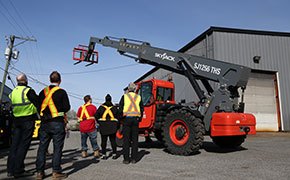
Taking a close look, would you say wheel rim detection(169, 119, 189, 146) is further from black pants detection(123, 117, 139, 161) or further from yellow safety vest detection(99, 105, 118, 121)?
yellow safety vest detection(99, 105, 118, 121)

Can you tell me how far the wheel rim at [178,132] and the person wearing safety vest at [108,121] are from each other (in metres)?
1.66

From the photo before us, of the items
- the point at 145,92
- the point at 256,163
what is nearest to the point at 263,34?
the point at 145,92

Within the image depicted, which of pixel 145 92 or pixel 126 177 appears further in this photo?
pixel 145 92

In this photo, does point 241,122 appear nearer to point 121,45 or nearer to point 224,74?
point 224,74

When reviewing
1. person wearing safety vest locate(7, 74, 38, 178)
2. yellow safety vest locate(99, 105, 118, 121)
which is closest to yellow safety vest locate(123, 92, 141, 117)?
yellow safety vest locate(99, 105, 118, 121)

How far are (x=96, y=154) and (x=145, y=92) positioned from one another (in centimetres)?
281

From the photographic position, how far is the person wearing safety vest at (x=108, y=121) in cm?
673

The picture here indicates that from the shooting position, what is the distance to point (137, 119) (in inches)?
237

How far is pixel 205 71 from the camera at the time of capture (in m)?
8.02

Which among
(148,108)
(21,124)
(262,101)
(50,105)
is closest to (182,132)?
(148,108)

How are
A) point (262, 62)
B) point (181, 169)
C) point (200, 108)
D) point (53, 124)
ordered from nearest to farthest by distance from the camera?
1. point (53, 124)
2. point (181, 169)
3. point (200, 108)
4. point (262, 62)

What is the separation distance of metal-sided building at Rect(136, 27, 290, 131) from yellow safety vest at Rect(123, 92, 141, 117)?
11925 millimetres

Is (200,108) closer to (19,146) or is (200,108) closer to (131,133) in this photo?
(131,133)

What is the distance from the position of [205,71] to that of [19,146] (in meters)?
5.69
